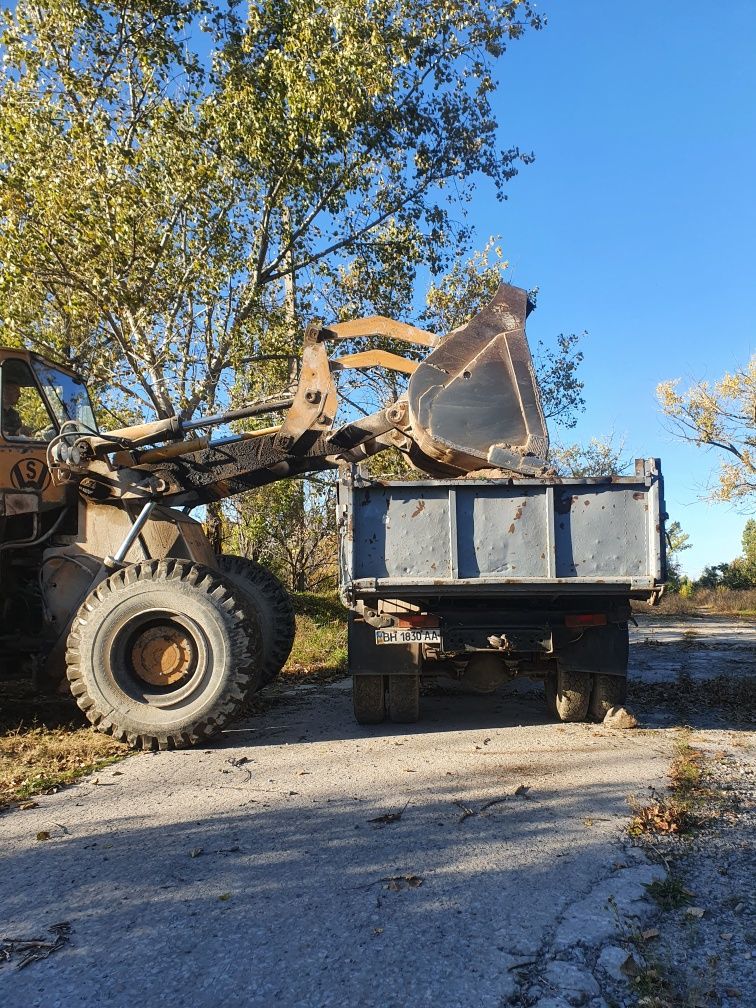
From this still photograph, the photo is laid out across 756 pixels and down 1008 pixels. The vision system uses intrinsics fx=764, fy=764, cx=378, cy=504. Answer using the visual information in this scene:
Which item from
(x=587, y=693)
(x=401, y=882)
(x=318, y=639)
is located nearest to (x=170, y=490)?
(x=587, y=693)

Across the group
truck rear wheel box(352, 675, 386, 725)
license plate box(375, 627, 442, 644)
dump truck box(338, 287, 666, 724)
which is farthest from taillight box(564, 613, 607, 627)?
truck rear wheel box(352, 675, 386, 725)

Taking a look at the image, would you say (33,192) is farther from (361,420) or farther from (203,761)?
(203,761)

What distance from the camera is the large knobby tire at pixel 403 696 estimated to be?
6.99m

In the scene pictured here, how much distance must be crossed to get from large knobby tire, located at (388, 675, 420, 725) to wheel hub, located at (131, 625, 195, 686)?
73.1 inches

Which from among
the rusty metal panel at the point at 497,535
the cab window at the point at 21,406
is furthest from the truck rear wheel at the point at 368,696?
the cab window at the point at 21,406

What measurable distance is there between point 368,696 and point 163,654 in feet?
6.11

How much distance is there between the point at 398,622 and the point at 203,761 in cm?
189

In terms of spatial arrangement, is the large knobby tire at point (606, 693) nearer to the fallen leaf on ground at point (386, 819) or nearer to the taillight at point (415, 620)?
the taillight at point (415, 620)

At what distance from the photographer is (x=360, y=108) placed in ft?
39.3

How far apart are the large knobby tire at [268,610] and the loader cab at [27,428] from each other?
2.33m

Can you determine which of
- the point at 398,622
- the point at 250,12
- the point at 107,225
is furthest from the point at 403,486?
the point at 250,12

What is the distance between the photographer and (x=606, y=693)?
700 centimetres

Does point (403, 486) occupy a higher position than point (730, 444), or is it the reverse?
point (730, 444)

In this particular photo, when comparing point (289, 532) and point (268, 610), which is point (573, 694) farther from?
point (289, 532)
